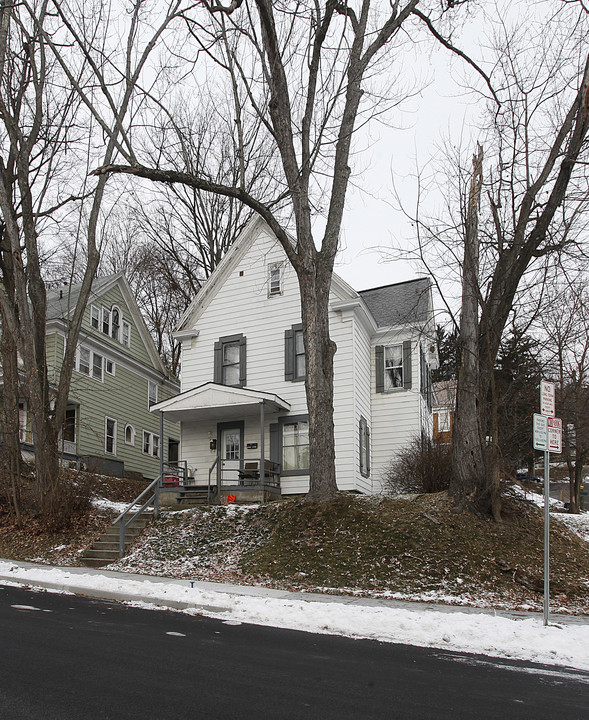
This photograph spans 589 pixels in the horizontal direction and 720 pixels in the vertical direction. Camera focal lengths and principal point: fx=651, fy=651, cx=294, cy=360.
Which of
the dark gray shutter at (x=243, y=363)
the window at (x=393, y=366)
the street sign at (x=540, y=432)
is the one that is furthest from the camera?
the window at (x=393, y=366)

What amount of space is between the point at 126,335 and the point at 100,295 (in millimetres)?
2863

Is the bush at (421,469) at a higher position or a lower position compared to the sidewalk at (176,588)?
higher

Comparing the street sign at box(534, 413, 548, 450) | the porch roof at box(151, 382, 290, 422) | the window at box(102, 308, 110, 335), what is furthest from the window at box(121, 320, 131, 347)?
the street sign at box(534, 413, 548, 450)

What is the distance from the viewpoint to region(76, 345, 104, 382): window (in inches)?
1077

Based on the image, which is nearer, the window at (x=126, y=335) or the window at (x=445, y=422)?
the window at (x=445, y=422)

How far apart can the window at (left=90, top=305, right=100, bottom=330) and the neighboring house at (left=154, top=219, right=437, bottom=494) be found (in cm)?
800

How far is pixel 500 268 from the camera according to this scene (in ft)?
41.9

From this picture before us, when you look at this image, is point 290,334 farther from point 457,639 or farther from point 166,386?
point 166,386

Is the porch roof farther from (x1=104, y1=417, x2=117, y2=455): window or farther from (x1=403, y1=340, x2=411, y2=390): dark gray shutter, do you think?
(x1=104, y1=417, x2=117, y2=455): window

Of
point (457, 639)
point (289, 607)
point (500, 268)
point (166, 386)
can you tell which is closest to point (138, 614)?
point (289, 607)

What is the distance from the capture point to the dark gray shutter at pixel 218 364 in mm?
21219

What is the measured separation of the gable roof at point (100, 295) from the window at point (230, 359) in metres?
8.24

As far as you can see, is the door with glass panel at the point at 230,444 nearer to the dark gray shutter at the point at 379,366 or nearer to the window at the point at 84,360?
the dark gray shutter at the point at 379,366

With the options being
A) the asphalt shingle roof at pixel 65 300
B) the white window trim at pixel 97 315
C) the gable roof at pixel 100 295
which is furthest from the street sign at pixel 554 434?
the white window trim at pixel 97 315
